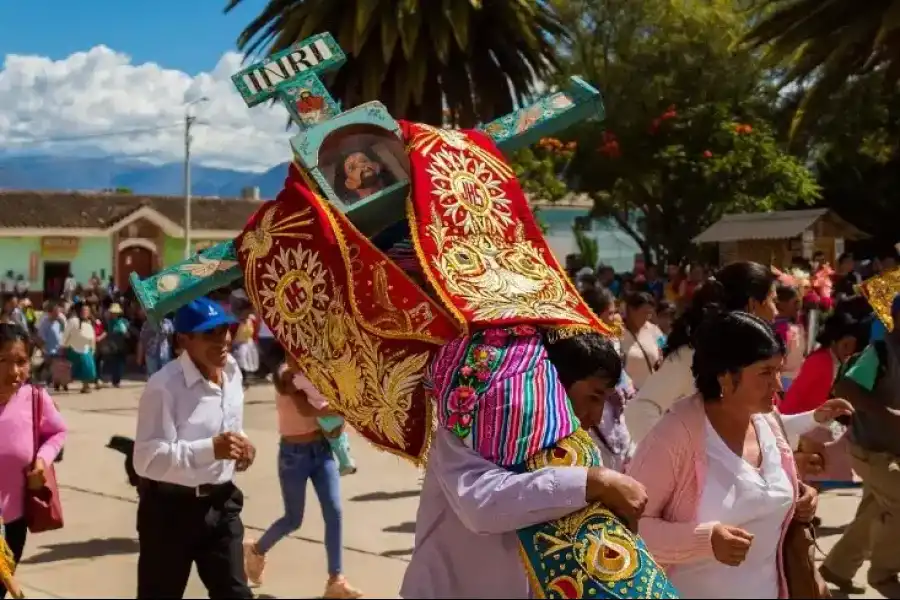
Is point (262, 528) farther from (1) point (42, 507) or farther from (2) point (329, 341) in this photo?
(2) point (329, 341)

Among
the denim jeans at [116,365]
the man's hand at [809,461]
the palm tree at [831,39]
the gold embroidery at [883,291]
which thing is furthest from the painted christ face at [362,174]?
the denim jeans at [116,365]

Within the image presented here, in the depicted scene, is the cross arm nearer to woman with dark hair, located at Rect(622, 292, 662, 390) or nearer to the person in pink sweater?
the person in pink sweater

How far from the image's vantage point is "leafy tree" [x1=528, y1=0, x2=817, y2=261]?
80.7 feet

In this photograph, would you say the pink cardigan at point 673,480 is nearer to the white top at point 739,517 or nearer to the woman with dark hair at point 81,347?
the white top at point 739,517

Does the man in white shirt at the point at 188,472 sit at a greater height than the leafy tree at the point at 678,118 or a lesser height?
lesser

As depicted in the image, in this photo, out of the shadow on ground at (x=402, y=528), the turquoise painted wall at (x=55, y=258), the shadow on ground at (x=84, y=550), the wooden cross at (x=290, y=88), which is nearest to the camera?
the wooden cross at (x=290, y=88)

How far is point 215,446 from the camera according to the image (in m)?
4.35

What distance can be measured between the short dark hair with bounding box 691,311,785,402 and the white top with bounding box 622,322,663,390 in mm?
3141

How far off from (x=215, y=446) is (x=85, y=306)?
48.8 ft

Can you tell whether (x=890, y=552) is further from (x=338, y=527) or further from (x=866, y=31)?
(x=866, y=31)

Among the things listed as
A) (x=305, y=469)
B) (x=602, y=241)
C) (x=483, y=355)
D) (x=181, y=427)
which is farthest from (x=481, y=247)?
(x=602, y=241)

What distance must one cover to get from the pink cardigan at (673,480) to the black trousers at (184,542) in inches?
79.6

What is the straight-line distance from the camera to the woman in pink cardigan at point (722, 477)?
10.2 ft

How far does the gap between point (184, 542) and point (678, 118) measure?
22.1 metres
